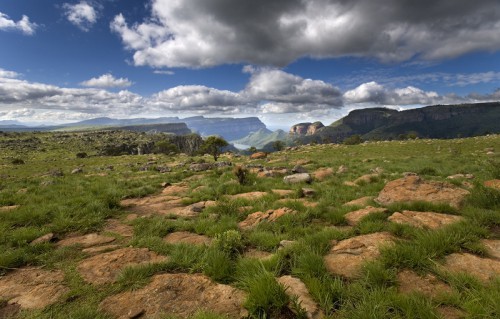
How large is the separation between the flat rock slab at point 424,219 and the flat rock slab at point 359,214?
0.61 m

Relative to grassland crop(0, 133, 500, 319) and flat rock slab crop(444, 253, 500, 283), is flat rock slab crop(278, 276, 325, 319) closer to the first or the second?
grassland crop(0, 133, 500, 319)

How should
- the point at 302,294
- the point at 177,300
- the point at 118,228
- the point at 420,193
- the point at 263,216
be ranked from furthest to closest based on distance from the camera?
the point at 420,193 → the point at 263,216 → the point at 118,228 → the point at 177,300 → the point at 302,294

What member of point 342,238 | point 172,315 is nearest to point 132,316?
point 172,315

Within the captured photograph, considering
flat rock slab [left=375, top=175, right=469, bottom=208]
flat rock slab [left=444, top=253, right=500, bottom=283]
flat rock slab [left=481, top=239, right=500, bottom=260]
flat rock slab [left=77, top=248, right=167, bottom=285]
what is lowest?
flat rock slab [left=77, top=248, right=167, bottom=285]

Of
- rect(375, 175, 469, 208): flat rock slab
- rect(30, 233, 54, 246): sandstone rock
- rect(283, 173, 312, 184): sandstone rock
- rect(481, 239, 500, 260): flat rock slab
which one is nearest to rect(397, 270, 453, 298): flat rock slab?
rect(481, 239, 500, 260): flat rock slab

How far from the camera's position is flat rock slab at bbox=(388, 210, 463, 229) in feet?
24.2

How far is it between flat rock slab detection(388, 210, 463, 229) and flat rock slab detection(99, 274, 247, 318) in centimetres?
571

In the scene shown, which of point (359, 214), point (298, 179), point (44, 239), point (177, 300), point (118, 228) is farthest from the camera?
point (298, 179)

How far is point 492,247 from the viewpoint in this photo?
5.99m

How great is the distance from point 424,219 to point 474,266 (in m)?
2.65

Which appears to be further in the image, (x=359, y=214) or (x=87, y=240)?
(x=359, y=214)

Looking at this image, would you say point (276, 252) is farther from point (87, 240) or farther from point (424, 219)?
point (87, 240)

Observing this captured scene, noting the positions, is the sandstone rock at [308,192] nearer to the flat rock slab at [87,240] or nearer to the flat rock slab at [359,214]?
the flat rock slab at [359,214]

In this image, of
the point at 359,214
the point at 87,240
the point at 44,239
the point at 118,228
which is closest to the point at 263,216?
the point at 359,214
